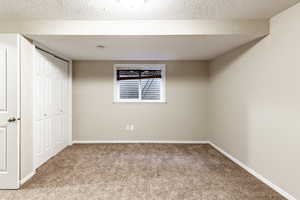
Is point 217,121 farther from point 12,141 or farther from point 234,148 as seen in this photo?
point 12,141

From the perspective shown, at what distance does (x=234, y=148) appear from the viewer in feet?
11.5

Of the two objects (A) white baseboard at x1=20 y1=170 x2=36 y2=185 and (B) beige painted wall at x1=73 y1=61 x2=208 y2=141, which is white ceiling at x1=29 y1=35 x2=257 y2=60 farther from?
(A) white baseboard at x1=20 y1=170 x2=36 y2=185

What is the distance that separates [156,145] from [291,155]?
2.87 meters

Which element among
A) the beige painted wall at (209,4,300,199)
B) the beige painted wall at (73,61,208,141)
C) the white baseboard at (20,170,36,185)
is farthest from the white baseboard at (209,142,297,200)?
the white baseboard at (20,170,36,185)

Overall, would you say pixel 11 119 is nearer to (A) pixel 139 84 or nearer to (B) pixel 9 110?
(B) pixel 9 110

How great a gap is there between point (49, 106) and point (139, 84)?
219 cm

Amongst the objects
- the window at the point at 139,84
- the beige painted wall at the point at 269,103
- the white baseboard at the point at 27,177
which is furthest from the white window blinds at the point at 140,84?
the white baseboard at the point at 27,177

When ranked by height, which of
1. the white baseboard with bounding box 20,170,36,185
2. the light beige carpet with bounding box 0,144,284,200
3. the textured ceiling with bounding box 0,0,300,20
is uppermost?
the textured ceiling with bounding box 0,0,300,20

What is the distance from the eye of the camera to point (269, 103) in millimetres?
2588

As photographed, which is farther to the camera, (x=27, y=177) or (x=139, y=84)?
(x=139, y=84)

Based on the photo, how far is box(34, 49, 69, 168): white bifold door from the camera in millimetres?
3226

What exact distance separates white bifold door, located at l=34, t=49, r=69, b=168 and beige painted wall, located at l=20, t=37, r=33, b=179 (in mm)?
243

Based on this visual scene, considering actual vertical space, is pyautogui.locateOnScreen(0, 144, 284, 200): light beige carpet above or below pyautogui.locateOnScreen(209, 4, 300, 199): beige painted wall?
below

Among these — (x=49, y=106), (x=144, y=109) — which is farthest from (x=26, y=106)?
(x=144, y=109)
